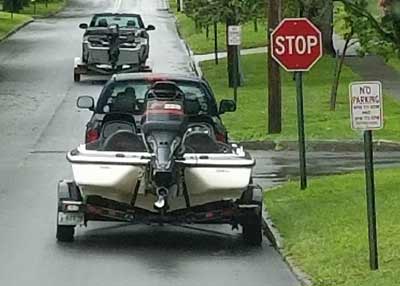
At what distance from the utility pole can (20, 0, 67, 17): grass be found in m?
50.3

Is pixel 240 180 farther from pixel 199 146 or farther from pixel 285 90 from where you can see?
pixel 285 90

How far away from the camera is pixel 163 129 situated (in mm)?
13719

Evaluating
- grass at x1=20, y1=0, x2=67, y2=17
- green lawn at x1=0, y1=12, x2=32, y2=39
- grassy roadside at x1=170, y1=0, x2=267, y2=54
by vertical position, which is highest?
grassy roadside at x1=170, y1=0, x2=267, y2=54

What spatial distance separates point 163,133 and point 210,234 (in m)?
1.38

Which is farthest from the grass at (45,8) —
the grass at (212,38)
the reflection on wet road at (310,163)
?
the reflection on wet road at (310,163)

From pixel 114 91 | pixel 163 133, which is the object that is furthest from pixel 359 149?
pixel 163 133

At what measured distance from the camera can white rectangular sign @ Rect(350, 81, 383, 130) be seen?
10.7 meters

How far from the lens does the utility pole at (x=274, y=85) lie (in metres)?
23.2

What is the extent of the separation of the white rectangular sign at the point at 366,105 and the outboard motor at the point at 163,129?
2.41m

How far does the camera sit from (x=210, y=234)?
1428 centimetres

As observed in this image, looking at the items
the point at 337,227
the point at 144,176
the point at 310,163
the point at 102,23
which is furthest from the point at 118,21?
the point at 144,176

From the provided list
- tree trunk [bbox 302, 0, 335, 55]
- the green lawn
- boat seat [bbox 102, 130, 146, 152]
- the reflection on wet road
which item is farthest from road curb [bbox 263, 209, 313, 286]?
the green lawn

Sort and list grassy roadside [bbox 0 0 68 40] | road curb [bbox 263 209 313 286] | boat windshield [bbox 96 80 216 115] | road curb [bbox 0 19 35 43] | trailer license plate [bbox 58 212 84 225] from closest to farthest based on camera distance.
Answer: road curb [bbox 263 209 313 286] < trailer license plate [bbox 58 212 84 225] < boat windshield [bbox 96 80 216 115] < road curb [bbox 0 19 35 43] < grassy roadside [bbox 0 0 68 40]

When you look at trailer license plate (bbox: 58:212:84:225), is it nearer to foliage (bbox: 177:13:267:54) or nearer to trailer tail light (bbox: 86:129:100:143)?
trailer tail light (bbox: 86:129:100:143)
